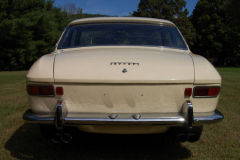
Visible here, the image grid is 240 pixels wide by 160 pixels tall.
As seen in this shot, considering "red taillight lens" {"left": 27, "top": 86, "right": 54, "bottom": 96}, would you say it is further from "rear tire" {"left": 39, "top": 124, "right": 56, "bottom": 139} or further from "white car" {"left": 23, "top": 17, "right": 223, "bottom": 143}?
"rear tire" {"left": 39, "top": 124, "right": 56, "bottom": 139}

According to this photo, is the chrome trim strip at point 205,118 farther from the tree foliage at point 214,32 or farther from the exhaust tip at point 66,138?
the tree foliage at point 214,32

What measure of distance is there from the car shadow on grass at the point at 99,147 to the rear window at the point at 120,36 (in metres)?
1.24

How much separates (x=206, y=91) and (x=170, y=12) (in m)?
35.3

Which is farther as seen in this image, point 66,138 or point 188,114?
point 66,138

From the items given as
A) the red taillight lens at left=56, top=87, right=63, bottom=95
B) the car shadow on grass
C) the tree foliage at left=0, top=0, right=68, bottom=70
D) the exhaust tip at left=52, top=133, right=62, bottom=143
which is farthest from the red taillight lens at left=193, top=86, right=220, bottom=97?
the tree foliage at left=0, top=0, right=68, bottom=70

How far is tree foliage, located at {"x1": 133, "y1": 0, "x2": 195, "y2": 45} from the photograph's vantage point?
3466 cm

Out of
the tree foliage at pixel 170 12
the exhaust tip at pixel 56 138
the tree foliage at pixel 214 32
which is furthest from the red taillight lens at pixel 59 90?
the tree foliage at pixel 214 32

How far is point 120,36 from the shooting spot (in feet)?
10.0

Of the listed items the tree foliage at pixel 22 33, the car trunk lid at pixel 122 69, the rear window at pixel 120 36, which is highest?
the rear window at pixel 120 36

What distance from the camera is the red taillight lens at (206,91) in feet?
7.25

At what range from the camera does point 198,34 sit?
3728cm

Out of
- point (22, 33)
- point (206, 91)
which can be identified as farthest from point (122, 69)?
point (22, 33)

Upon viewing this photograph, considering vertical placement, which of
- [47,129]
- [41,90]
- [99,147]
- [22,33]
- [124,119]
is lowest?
[22,33]

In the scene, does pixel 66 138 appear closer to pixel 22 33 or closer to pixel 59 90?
pixel 59 90
